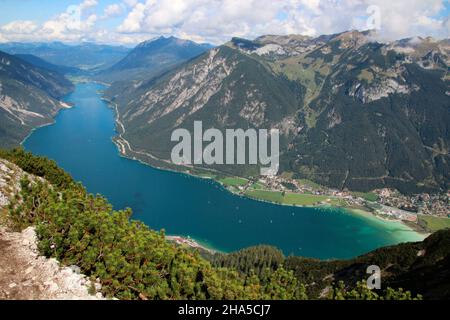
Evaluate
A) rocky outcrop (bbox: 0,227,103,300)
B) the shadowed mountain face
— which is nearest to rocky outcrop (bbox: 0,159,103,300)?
rocky outcrop (bbox: 0,227,103,300)

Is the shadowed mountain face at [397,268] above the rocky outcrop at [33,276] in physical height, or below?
below

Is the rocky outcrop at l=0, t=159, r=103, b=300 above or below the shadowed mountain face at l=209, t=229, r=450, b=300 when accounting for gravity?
above

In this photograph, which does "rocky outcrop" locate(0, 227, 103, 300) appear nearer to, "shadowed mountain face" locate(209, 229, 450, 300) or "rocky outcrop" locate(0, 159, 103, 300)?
"rocky outcrop" locate(0, 159, 103, 300)

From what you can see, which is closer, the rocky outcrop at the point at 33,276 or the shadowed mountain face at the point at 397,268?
the rocky outcrop at the point at 33,276

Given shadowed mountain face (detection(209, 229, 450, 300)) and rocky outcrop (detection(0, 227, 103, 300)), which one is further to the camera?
shadowed mountain face (detection(209, 229, 450, 300))

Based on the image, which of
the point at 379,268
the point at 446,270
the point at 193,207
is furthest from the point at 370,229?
the point at 446,270

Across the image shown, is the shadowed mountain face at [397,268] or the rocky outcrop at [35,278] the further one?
the shadowed mountain face at [397,268]

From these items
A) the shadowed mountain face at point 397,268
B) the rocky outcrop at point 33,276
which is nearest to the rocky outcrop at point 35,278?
the rocky outcrop at point 33,276

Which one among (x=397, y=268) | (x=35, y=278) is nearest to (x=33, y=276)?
(x=35, y=278)

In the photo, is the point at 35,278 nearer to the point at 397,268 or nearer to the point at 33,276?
the point at 33,276

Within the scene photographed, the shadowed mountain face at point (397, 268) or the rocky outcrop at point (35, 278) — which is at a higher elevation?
the rocky outcrop at point (35, 278)

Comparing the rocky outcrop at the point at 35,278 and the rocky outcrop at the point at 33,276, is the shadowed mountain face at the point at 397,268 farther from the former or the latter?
the rocky outcrop at the point at 35,278
